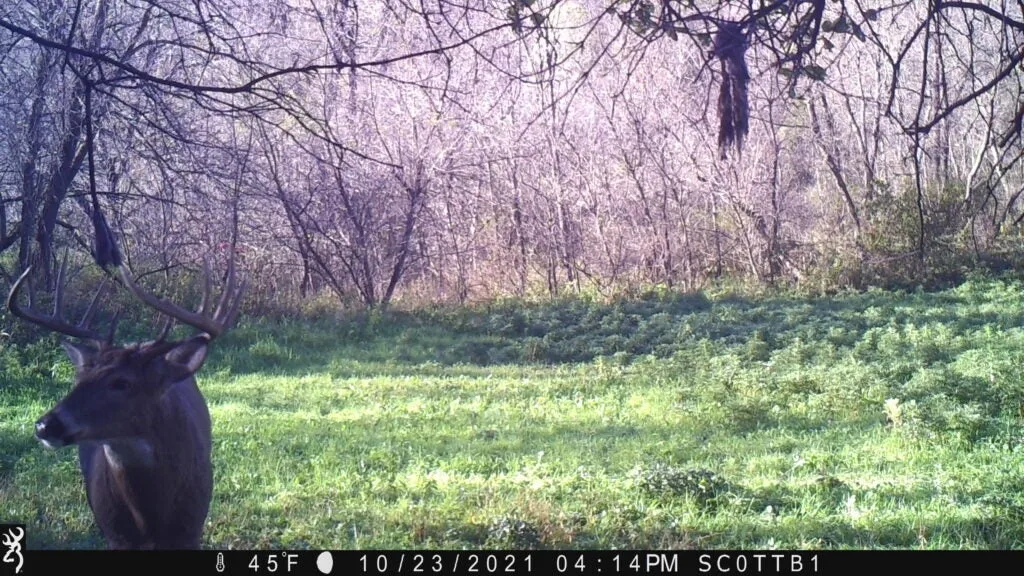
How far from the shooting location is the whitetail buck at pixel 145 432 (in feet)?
14.7

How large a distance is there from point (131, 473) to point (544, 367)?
8718 mm

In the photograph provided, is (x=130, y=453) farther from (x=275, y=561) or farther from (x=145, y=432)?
(x=275, y=561)

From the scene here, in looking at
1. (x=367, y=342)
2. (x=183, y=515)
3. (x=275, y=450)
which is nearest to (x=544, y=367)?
→ (x=367, y=342)

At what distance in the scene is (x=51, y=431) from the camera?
424 centimetres

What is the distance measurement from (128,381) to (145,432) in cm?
25

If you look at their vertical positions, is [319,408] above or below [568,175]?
below

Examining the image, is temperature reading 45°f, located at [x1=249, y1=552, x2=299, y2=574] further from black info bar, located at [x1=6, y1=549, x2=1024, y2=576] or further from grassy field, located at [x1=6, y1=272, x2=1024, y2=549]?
grassy field, located at [x1=6, y1=272, x2=1024, y2=549]

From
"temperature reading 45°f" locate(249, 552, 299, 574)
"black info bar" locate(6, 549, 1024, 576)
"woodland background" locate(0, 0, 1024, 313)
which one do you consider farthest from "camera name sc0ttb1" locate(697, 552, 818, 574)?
"woodland background" locate(0, 0, 1024, 313)

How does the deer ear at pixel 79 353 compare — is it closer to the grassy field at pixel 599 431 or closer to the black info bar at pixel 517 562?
the black info bar at pixel 517 562

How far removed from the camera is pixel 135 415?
452 centimetres

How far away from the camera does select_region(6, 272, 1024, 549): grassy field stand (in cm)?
575

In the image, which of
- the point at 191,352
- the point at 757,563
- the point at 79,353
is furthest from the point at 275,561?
the point at 757,563

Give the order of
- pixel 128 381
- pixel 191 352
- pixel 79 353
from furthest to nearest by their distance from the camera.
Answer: pixel 79 353, pixel 191 352, pixel 128 381

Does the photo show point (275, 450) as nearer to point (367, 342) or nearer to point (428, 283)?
point (367, 342)
